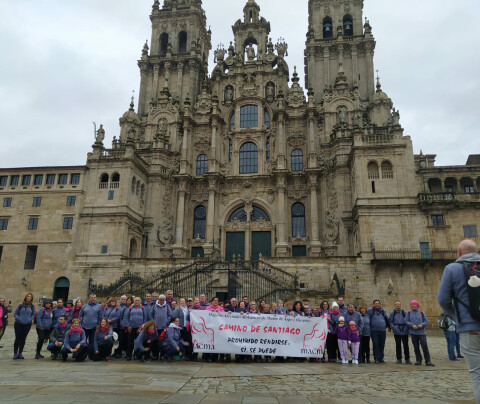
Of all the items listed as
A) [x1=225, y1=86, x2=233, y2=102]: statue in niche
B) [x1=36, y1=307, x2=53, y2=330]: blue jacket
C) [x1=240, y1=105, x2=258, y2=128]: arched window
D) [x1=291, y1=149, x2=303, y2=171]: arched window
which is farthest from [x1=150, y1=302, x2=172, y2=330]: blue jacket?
[x1=225, y1=86, x2=233, y2=102]: statue in niche

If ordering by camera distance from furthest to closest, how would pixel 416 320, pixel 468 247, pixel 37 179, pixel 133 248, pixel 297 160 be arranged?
pixel 297 160 < pixel 133 248 < pixel 37 179 < pixel 416 320 < pixel 468 247

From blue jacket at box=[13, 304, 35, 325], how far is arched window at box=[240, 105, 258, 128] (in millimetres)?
32718

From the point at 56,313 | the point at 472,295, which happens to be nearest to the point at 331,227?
the point at 56,313

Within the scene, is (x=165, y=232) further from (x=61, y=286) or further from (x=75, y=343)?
(x=75, y=343)

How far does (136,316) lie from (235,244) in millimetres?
27132

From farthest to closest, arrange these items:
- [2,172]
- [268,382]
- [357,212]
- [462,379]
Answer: [2,172] < [357,212] < [462,379] < [268,382]

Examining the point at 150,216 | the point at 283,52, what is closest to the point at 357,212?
the point at 150,216

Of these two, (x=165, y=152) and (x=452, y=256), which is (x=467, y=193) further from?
(x=165, y=152)

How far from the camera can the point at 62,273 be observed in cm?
3344

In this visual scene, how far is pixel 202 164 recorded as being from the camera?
4300cm

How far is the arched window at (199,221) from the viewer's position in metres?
40.6

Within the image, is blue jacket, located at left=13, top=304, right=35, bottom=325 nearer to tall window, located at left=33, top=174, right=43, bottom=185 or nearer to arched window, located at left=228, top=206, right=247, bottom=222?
tall window, located at left=33, top=174, right=43, bottom=185

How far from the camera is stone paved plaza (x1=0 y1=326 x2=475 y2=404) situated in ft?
21.0

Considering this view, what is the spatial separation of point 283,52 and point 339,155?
15686 mm
